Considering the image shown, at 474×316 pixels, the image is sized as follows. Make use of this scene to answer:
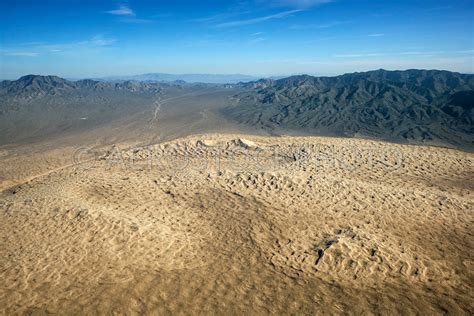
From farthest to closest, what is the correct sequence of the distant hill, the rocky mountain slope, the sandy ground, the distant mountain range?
the rocky mountain slope < the distant mountain range < the distant hill < the sandy ground

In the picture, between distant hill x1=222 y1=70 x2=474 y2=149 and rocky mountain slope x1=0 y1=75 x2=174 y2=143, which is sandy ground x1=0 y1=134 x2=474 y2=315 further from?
rocky mountain slope x1=0 y1=75 x2=174 y2=143

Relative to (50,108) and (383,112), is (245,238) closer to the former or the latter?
(383,112)

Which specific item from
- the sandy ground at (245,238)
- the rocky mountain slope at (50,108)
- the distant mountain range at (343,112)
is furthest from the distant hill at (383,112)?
the rocky mountain slope at (50,108)

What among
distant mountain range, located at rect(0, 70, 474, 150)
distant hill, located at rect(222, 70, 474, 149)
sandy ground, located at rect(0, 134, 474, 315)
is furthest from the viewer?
distant mountain range, located at rect(0, 70, 474, 150)

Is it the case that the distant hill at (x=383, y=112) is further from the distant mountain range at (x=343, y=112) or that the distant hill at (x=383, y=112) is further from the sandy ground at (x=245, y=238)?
the sandy ground at (x=245, y=238)

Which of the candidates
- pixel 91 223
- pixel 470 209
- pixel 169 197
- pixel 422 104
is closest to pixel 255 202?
pixel 169 197

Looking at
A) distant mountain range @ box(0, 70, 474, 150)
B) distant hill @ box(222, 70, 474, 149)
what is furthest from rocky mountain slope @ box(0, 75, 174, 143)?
distant hill @ box(222, 70, 474, 149)
